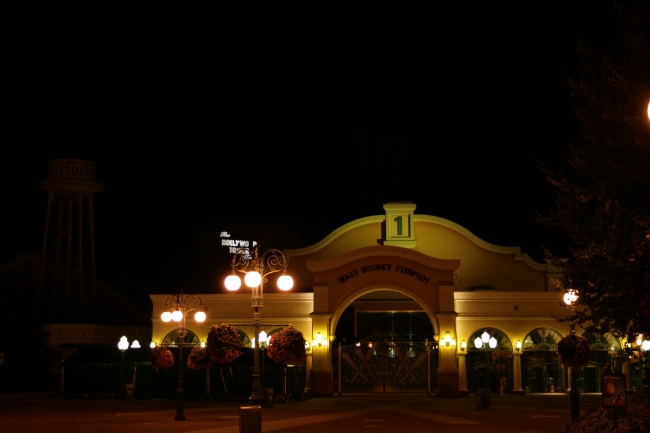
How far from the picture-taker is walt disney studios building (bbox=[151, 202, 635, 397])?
136ft

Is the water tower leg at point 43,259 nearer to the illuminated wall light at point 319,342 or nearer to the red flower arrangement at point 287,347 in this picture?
the illuminated wall light at point 319,342

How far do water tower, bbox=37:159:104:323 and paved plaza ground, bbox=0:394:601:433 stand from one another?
50.8ft

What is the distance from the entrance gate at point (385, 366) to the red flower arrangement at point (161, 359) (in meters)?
9.42

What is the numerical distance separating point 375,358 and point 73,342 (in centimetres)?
1971

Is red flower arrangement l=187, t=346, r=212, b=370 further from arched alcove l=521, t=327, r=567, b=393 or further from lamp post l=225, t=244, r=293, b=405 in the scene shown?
arched alcove l=521, t=327, r=567, b=393

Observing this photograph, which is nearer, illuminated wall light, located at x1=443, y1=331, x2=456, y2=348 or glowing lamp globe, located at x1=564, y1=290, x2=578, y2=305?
glowing lamp globe, located at x1=564, y1=290, x2=578, y2=305

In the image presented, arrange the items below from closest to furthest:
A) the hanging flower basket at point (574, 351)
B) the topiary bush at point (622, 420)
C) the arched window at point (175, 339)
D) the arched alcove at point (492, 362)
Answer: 1. the topiary bush at point (622, 420)
2. the hanging flower basket at point (574, 351)
3. the arched alcove at point (492, 362)
4. the arched window at point (175, 339)

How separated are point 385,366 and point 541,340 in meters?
7.69


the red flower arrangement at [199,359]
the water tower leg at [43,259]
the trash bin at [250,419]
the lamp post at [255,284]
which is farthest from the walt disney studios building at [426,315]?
the trash bin at [250,419]

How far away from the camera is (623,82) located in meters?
18.2

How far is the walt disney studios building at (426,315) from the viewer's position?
41.4 metres

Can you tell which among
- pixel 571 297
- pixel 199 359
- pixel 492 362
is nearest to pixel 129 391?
pixel 199 359

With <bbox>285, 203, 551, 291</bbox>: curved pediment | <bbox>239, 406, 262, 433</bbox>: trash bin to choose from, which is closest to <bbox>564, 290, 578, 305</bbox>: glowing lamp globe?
<bbox>239, 406, 262, 433</bbox>: trash bin

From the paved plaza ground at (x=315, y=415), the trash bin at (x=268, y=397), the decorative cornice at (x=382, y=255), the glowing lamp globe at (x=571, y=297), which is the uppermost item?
the decorative cornice at (x=382, y=255)
